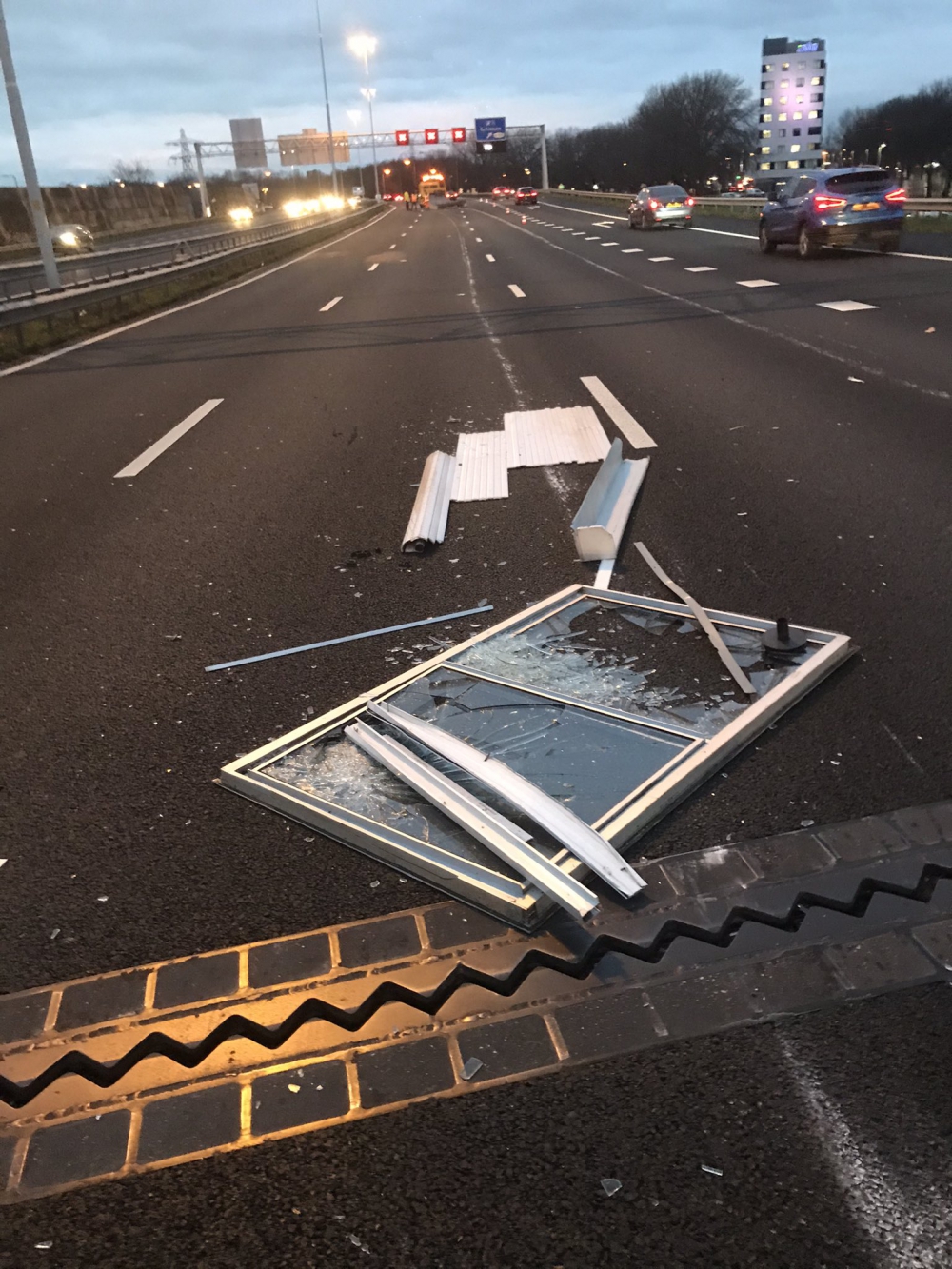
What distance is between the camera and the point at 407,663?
4258 mm

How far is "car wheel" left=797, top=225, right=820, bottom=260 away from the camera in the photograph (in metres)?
20.6

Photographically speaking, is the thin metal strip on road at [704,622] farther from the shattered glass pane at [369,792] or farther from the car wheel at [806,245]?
the car wheel at [806,245]

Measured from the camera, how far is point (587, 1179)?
1968 mm

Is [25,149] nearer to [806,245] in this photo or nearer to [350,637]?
[806,245]

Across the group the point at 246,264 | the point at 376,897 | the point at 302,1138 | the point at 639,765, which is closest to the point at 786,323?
the point at 639,765

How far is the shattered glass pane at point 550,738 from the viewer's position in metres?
3.21

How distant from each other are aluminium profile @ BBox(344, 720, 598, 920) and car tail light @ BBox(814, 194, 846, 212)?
2034 cm

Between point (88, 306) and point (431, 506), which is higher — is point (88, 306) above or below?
above

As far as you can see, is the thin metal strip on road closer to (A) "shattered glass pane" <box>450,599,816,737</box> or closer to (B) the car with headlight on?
(A) "shattered glass pane" <box>450,599,816,737</box>

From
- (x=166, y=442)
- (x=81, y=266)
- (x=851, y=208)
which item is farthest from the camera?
(x=81, y=266)

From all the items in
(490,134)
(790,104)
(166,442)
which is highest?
(790,104)

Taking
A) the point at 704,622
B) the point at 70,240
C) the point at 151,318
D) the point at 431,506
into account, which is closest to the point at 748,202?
the point at 70,240

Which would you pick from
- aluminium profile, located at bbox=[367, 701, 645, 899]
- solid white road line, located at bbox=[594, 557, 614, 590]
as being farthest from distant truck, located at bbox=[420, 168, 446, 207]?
aluminium profile, located at bbox=[367, 701, 645, 899]

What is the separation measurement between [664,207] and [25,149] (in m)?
23.5
